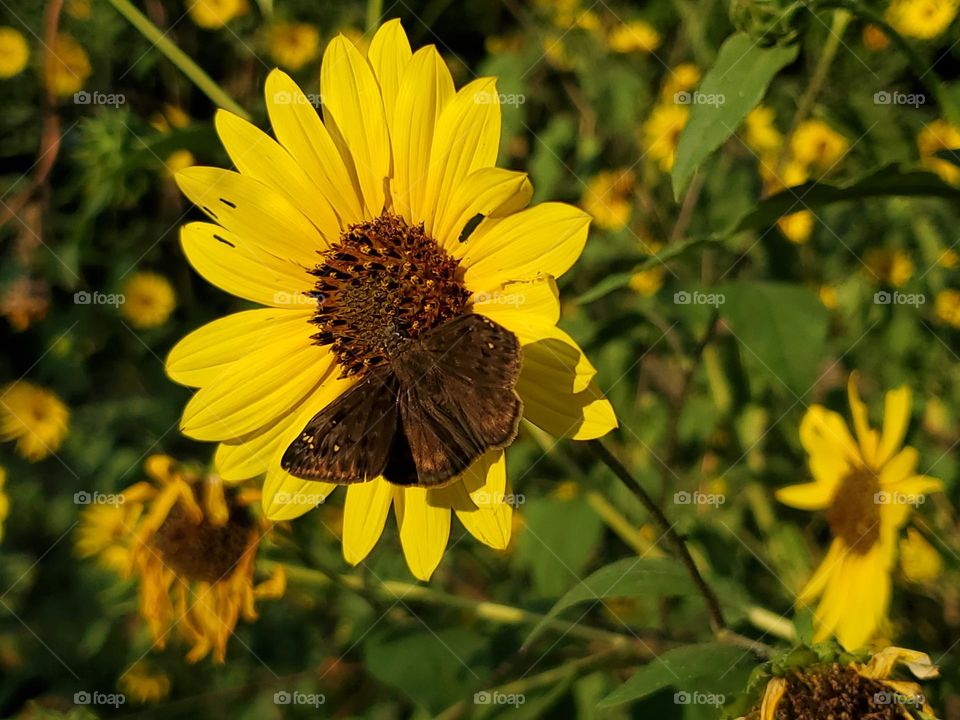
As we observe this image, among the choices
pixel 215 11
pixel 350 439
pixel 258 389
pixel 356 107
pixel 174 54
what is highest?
pixel 215 11

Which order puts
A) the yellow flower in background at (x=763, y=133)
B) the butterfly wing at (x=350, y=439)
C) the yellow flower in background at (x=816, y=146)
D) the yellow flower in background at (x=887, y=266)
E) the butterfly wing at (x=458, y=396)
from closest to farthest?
A: the butterfly wing at (x=458, y=396), the butterfly wing at (x=350, y=439), the yellow flower in background at (x=887, y=266), the yellow flower in background at (x=816, y=146), the yellow flower in background at (x=763, y=133)

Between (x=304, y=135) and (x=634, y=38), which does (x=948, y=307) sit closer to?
(x=634, y=38)

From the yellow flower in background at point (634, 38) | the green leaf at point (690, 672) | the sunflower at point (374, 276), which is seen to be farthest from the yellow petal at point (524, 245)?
the yellow flower in background at point (634, 38)

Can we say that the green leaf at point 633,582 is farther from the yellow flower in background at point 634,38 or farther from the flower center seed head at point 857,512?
the yellow flower in background at point 634,38

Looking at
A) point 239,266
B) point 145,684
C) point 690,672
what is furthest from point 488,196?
point 145,684

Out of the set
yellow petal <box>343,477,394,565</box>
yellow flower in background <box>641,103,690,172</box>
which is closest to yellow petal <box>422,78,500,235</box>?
yellow petal <box>343,477,394,565</box>

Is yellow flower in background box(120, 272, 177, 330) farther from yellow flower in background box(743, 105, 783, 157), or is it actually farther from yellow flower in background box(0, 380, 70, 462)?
yellow flower in background box(743, 105, 783, 157)
